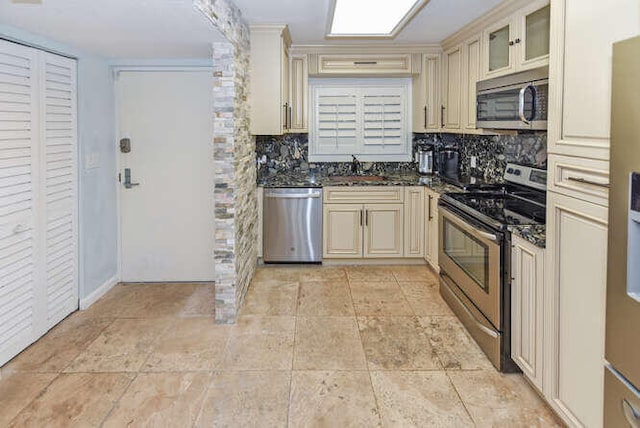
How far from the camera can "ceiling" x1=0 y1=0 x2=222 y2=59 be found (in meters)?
2.54

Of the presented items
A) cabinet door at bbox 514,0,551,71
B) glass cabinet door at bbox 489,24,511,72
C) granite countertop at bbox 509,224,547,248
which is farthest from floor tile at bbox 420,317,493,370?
glass cabinet door at bbox 489,24,511,72

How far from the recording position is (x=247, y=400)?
8.47ft

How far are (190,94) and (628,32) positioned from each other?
3.54 meters

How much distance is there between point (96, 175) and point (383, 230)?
2.66 meters

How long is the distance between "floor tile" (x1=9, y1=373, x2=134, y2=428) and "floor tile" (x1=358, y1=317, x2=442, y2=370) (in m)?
1.41

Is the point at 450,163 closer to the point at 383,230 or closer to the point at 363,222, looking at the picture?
the point at 383,230

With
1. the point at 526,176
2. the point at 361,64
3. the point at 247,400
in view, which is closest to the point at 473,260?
the point at 526,176

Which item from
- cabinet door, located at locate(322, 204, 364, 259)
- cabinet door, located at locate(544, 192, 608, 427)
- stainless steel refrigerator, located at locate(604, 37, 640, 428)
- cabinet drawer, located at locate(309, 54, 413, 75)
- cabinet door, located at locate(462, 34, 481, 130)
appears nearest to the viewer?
stainless steel refrigerator, located at locate(604, 37, 640, 428)

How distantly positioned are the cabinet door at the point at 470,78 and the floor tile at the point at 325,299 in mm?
1780

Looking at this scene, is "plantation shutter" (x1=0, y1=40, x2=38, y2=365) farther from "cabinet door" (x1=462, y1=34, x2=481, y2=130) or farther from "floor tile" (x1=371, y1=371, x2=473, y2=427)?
"cabinet door" (x1=462, y1=34, x2=481, y2=130)

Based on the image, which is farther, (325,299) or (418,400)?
(325,299)

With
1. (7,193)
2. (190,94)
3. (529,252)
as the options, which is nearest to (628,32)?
(529,252)

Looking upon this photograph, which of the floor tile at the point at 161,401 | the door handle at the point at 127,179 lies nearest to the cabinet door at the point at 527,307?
the floor tile at the point at 161,401

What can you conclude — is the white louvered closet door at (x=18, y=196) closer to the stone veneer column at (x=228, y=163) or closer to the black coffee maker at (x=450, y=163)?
the stone veneer column at (x=228, y=163)
